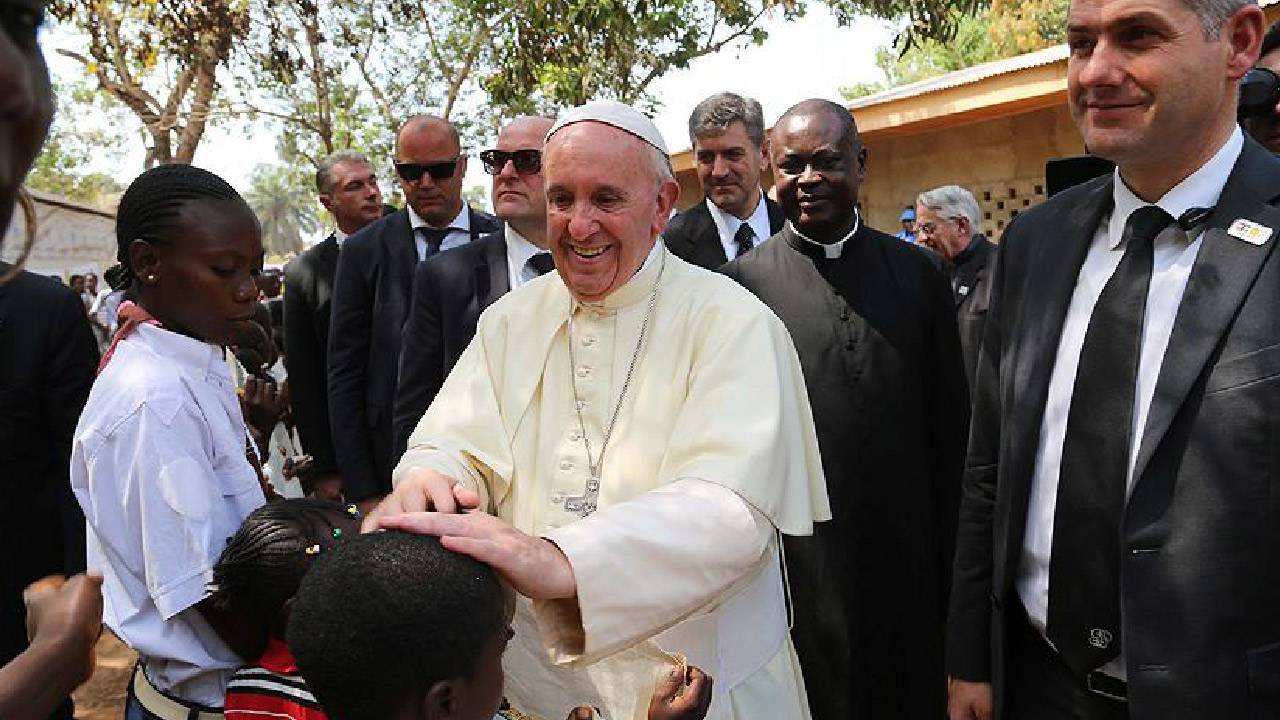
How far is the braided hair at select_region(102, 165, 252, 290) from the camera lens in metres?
2.96

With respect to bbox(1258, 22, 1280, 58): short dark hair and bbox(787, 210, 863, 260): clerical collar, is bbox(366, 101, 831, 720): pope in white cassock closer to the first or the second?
bbox(787, 210, 863, 260): clerical collar

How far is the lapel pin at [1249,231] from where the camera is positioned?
2.29m

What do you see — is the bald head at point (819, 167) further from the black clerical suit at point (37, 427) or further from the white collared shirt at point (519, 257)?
the black clerical suit at point (37, 427)

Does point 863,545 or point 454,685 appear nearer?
point 454,685

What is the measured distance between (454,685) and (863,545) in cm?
276

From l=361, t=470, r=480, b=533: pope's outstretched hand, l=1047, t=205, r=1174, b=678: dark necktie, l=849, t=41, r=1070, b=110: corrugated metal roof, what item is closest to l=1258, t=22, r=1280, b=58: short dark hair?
l=1047, t=205, r=1174, b=678: dark necktie

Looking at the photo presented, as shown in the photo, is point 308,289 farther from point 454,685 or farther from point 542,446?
point 454,685

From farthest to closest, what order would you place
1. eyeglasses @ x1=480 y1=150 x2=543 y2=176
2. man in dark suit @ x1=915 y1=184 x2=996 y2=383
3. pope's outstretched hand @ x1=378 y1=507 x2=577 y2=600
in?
1. man in dark suit @ x1=915 y1=184 x2=996 y2=383
2. eyeglasses @ x1=480 y1=150 x2=543 y2=176
3. pope's outstretched hand @ x1=378 y1=507 x2=577 y2=600

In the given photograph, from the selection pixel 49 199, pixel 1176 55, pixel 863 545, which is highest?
pixel 49 199

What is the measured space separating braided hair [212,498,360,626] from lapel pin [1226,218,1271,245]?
6.69 ft

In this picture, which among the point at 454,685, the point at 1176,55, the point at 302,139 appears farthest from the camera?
the point at 302,139

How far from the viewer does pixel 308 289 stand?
20.3 feet

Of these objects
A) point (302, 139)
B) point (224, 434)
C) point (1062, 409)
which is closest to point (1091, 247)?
point (1062, 409)

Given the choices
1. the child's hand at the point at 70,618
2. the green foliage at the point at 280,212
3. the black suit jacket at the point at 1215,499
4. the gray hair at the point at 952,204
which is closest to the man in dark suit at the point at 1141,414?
the black suit jacket at the point at 1215,499
